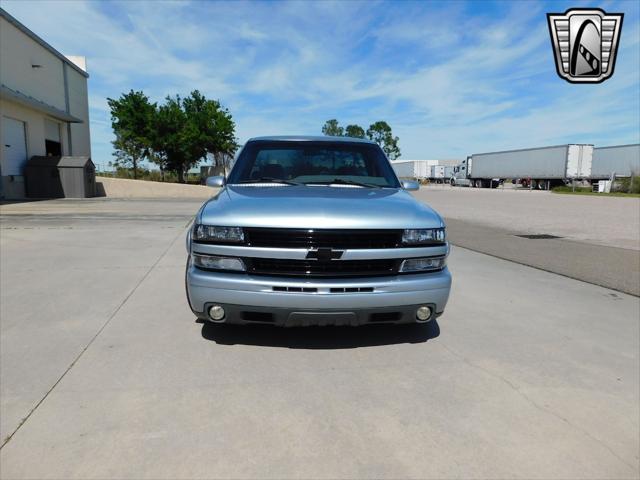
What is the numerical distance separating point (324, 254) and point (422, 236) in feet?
2.52

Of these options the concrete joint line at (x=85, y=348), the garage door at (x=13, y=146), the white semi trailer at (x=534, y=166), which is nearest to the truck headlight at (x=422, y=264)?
the concrete joint line at (x=85, y=348)

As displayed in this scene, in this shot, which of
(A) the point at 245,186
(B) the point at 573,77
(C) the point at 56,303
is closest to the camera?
(A) the point at 245,186

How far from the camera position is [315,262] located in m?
3.01

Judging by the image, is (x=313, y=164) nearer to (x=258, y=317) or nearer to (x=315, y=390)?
(x=258, y=317)

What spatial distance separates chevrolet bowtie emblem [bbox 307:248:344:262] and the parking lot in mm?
803

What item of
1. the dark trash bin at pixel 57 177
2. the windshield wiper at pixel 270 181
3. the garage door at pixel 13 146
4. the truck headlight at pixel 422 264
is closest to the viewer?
the truck headlight at pixel 422 264

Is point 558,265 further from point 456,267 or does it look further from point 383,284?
point 383,284

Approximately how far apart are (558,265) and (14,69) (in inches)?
934

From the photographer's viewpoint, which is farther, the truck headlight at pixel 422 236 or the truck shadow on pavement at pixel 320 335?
the truck shadow on pavement at pixel 320 335

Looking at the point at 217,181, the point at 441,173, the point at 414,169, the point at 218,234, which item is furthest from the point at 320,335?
the point at 414,169

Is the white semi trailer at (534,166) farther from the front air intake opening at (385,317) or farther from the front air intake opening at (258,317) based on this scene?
the front air intake opening at (258,317)

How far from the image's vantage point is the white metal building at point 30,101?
1930 centimetres

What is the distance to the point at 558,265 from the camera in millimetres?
6805

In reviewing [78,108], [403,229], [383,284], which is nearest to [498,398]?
[383,284]
